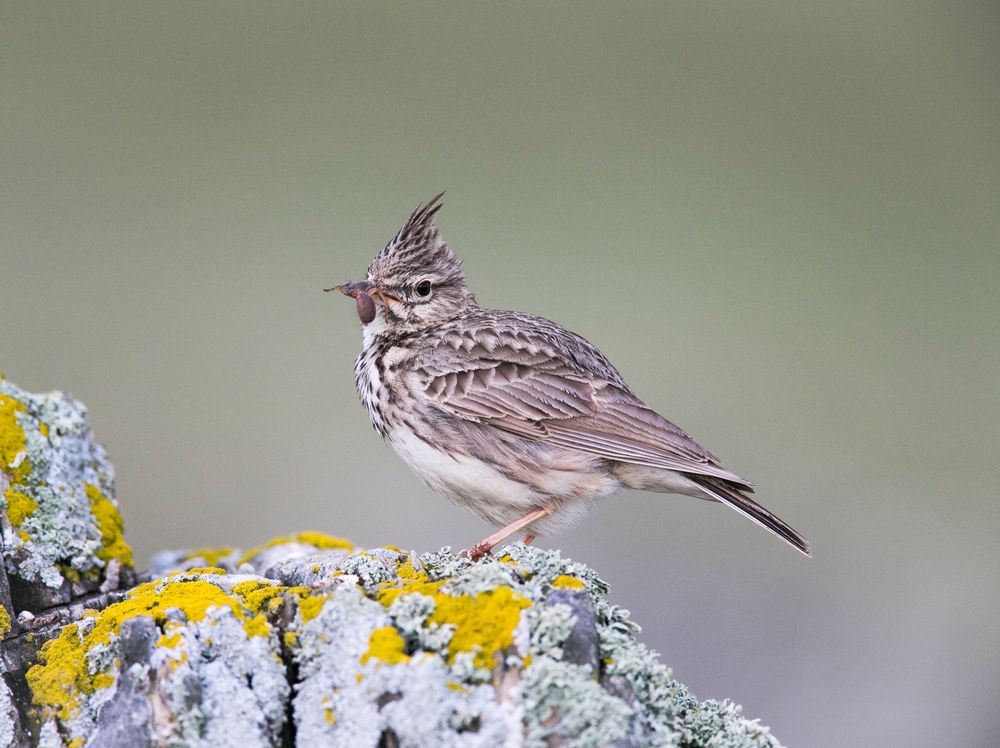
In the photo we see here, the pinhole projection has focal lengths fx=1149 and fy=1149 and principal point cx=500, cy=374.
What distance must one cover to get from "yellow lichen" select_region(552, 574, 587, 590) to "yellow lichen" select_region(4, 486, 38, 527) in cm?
225

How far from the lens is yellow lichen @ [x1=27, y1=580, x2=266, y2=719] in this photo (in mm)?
3633

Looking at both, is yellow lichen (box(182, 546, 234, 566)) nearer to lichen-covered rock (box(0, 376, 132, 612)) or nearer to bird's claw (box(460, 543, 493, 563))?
lichen-covered rock (box(0, 376, 132, 612))

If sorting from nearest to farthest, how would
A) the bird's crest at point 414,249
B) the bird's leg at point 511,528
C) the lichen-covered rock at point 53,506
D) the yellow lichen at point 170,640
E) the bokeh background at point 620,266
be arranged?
the yellow lichen at point 170,640
the lichen-covered rock at point 53,506
the bird's leg at point 511,528
the bird's crest at point 414,249
the bokeh background at point 620,266

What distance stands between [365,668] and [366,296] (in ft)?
10.1

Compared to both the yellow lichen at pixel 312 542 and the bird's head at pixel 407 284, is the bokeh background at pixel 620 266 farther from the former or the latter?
the bird's head at pixel 407 284

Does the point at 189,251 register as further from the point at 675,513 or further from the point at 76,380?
the point at 675,513

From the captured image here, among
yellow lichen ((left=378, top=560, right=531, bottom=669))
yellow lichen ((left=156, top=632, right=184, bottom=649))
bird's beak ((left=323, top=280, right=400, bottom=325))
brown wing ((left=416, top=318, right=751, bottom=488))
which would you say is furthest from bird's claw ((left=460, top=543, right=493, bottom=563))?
bird's beak ((left=323, top=280, right=400, bottom=325))

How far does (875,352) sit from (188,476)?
7860mm

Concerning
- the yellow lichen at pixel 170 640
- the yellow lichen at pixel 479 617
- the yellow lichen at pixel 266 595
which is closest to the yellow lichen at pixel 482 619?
the yellow lichen at pixel 479 617

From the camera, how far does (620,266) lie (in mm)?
14633

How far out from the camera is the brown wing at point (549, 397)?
215 inches

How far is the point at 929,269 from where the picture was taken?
14.9 m

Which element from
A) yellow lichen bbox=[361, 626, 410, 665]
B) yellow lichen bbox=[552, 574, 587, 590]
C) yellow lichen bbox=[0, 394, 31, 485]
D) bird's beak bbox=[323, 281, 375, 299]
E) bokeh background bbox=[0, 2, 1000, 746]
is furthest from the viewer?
bokeh background bbox=[0, 2, 1000, 746]

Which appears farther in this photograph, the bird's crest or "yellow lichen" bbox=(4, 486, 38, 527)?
the bird's crest
